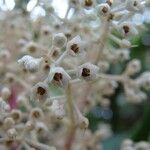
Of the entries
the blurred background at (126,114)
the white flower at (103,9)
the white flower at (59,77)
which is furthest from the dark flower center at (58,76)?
the blurred background at (126,114)

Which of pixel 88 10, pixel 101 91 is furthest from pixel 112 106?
pixel 88 10

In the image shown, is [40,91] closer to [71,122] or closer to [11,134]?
[11,134]

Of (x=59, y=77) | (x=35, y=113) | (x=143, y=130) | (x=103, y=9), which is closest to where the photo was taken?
(x=59, y=77)

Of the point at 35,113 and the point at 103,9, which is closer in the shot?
the point at 103,9

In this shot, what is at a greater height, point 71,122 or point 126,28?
point 126,28

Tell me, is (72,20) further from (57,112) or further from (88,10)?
(57,112)

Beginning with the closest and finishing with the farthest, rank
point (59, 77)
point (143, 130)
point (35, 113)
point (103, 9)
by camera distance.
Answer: point (59, 77) < point (103, 9) < point (35, 113) < point (143, 130)

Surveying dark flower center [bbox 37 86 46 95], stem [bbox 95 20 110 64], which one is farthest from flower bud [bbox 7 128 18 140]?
stem [bbox 95 20 110 64]

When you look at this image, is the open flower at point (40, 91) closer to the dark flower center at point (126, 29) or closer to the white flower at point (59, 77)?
the white flower at point (59, 77)

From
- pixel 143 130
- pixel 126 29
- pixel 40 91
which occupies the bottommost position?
pixel 143 130

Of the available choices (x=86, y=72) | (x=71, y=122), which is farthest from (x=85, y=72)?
(x=71, y=122)
